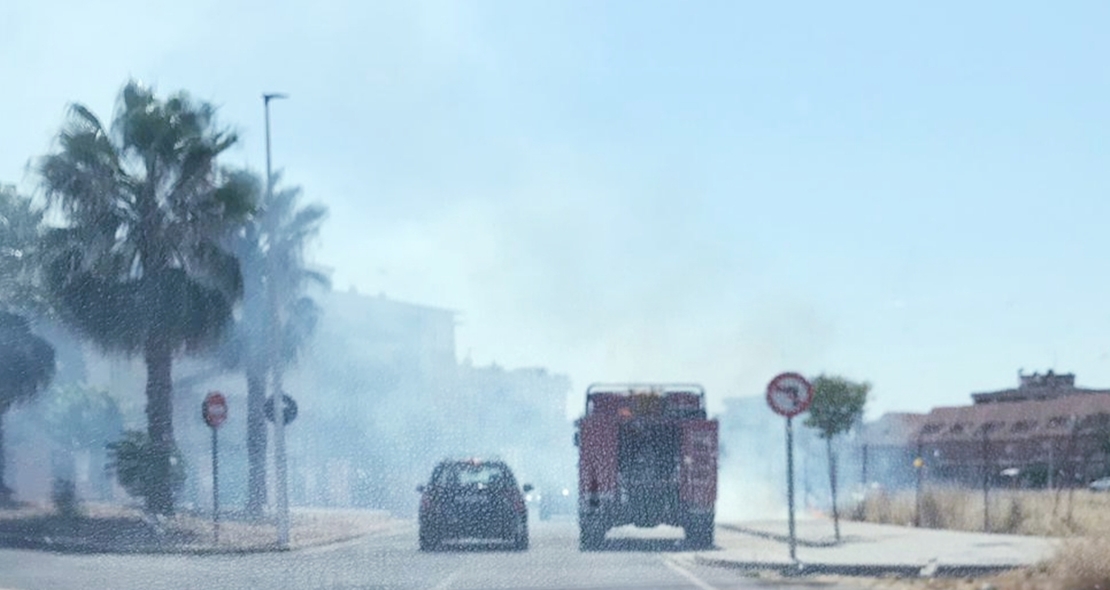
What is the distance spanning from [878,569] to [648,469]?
28.8 feet

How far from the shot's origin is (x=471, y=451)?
75000mm

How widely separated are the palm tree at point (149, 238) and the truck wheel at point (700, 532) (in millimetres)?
11458

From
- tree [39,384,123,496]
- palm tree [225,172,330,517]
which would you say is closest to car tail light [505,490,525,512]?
palm tree [225,172,330,517]

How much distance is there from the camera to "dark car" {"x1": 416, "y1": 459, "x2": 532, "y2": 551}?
2653 cm

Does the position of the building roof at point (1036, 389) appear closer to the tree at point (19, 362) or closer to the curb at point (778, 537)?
the curb at point (778, 537)

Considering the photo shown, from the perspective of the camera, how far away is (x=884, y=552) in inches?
854

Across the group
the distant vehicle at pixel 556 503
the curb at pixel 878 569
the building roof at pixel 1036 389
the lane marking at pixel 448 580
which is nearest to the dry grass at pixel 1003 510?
the curb at pixel 878 569

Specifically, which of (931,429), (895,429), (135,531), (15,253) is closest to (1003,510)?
(135,531)

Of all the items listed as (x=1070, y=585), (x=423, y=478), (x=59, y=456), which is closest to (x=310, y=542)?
(x=1070, y=585)

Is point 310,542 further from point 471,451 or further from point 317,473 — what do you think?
point 471,451

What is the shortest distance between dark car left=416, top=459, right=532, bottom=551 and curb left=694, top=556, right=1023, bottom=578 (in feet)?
21.2

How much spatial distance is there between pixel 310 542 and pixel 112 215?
793cm

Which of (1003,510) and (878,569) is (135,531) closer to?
(1003,510)

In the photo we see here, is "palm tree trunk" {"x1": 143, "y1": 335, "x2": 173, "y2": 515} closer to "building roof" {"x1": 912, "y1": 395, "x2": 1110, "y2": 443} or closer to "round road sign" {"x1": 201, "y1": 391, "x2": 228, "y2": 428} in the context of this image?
"round road sign" {"x1": 201, "y1": 391, "x2": 228, "y2": 428}
